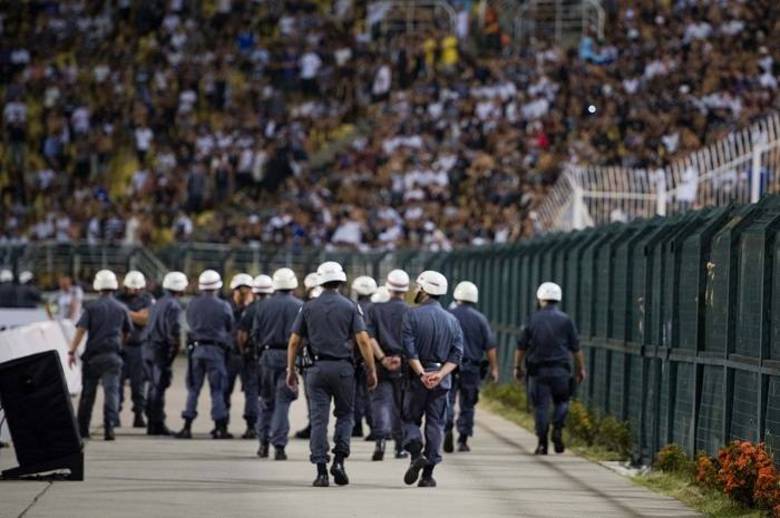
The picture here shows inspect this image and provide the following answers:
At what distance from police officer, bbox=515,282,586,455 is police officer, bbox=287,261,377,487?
4378mm

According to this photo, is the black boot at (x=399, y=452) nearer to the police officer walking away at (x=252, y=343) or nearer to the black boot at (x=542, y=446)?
the black boot at (x=542, y=446)

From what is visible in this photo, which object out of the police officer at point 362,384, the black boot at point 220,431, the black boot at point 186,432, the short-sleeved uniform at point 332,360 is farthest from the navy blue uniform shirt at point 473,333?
the short-sleeved uniform at point 332,360

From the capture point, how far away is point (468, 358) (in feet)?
77.0

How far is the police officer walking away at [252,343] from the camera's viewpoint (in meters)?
24.2

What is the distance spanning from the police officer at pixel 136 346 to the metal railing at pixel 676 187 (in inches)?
262

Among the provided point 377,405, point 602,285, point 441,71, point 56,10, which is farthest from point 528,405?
point 56,10

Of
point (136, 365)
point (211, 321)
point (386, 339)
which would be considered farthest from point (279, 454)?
point (136, 365)

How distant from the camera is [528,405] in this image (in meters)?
29.4

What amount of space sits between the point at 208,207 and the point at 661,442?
30.5m

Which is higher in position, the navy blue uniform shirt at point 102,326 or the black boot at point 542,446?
the navy blue uniform shirt at point 102,326

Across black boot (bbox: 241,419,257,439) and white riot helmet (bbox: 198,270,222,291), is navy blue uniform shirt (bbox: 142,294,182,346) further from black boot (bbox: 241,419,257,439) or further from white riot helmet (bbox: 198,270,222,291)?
black boot (bbox: 241,419,257,439)

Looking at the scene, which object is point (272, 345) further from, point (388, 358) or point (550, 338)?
point (550, 338)

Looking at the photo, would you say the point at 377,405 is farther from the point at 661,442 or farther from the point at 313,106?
the point at 313,106

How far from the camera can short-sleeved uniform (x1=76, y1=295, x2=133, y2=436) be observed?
78.9ft
